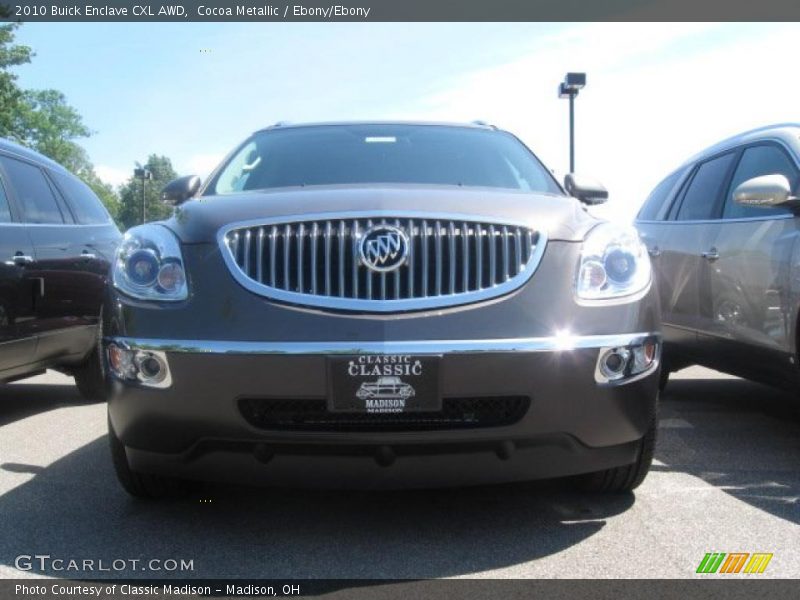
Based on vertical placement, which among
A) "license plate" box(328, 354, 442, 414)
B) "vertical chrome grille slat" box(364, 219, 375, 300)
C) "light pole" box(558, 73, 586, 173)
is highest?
"light pole" box(558, 73, 586, 173)

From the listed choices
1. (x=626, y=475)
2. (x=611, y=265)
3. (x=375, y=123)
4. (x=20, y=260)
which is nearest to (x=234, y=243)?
(x=611, y=265)

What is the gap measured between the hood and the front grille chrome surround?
39 mm

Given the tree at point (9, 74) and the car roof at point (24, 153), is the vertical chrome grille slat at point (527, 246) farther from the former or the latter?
the tree at point (9, 74)

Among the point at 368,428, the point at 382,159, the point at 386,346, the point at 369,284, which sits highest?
the point at 382,159

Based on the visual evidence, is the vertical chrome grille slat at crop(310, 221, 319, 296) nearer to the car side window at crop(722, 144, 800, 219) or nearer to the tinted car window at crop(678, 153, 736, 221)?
the car side window at crop(722, 144, 800, 219)

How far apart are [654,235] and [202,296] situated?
4.07 m

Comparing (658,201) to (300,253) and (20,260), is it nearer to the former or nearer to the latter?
(300,253)

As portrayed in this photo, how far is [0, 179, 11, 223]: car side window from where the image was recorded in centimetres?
525

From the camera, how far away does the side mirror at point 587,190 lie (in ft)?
13.5

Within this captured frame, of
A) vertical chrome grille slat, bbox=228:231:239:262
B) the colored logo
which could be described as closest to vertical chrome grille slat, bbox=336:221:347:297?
vertical chrome grille slat, bbox=228:231:239:262

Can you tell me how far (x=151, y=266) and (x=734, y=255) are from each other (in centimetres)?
324

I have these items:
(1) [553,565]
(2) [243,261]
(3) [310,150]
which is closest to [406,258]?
(2) [243,261]

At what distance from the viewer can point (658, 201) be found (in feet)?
21.6

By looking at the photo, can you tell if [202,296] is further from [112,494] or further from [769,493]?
[769,493]
